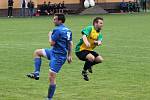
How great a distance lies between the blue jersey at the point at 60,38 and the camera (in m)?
10.6

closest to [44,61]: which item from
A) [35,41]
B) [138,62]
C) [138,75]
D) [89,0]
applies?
[138,62]

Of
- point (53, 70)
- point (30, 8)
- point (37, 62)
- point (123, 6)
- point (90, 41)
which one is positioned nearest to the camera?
point (53, 70)

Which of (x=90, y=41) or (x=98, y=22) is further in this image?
(x=90, y=41)

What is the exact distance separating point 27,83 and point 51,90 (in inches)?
114

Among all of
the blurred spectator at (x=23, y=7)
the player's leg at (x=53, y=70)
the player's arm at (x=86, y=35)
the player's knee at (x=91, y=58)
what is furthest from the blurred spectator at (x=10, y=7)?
the player's leg at (x=53, y=70)

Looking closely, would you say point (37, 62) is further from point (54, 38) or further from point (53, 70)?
point (54, 38)

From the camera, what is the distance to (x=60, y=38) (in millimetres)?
10609

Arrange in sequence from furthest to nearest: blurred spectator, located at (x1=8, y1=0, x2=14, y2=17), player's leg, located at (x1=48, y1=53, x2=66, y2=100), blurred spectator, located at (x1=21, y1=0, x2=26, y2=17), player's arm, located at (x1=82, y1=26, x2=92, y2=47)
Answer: blurred spectator, located at (x1=21, y1=0, x2=26, y2=17)
blurred spectator, located at (x1=8, y1=0, x2=14, y2=17)
player's arm, located at (x1=82, y1=26, x2=92, y2=47)
player's leg, located at (x1=48, y1=53, x2=66, y2=100)

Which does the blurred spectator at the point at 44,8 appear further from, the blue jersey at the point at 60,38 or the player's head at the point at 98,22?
the blue jersey at the point at 60,38

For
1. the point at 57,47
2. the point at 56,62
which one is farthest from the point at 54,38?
the point at 56,62

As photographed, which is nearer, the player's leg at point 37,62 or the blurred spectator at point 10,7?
the player's leg at point 37,62

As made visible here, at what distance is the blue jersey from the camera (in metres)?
10.6

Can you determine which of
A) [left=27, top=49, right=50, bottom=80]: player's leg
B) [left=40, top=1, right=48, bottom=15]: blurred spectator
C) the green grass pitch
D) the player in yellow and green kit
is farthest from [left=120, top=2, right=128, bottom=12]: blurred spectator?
[left=27, top=49, right=50, bottom=80]: player's leg

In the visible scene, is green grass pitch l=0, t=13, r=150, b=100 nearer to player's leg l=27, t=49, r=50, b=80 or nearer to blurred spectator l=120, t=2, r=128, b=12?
player's leg l=27, t=49, r=50, b=80
